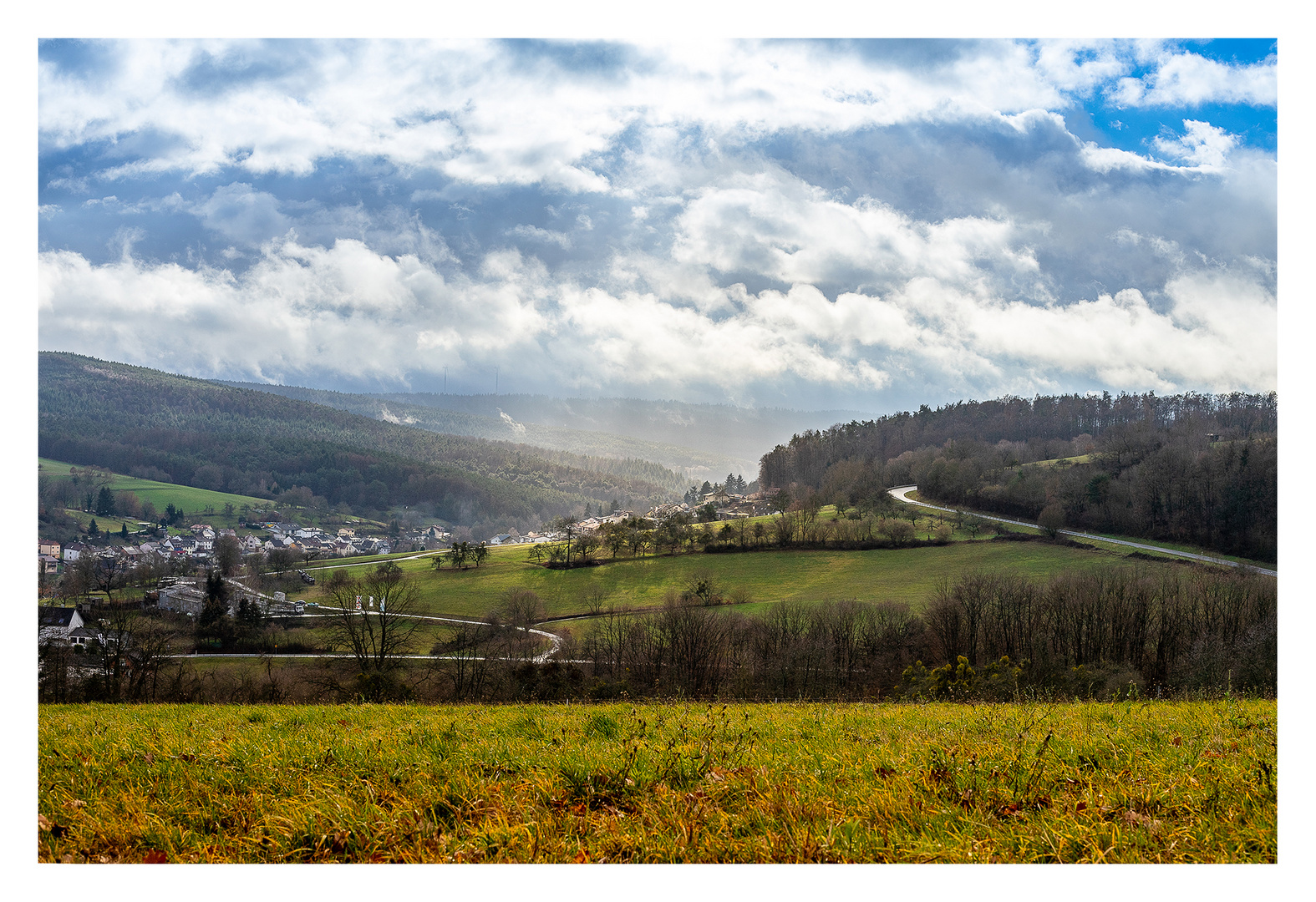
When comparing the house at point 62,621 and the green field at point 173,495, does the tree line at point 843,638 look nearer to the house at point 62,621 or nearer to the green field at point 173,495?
the house at point 62,621

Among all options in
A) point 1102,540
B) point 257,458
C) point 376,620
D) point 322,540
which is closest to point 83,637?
point 376,620

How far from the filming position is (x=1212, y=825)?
3379mm

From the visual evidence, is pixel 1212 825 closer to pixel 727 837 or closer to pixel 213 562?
pixel 727 837

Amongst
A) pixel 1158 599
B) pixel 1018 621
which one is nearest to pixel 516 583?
pixel 1018 621

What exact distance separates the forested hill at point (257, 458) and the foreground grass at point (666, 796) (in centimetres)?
14809

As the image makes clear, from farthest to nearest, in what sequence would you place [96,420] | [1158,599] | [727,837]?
[96,420] → [1158,599] → [727,837]

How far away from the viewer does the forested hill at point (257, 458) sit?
500 feet

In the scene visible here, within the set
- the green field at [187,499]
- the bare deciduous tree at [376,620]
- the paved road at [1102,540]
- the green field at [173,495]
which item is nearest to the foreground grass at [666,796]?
the bare deciduous tree at [376,620]

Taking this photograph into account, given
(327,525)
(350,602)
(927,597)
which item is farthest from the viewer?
(327,525)

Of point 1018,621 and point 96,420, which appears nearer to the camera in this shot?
point 1018,621

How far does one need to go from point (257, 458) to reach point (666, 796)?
7476 inches

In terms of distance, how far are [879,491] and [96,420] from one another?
177 m

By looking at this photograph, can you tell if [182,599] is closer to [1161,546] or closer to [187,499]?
[187,499]

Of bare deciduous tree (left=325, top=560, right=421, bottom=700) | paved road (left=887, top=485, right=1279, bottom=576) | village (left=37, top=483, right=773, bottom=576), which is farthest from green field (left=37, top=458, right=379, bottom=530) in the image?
paved road (left=887, top=485, right=1279, bottom=576)
